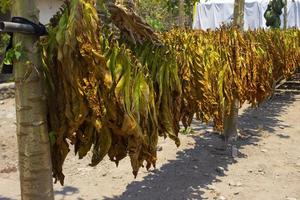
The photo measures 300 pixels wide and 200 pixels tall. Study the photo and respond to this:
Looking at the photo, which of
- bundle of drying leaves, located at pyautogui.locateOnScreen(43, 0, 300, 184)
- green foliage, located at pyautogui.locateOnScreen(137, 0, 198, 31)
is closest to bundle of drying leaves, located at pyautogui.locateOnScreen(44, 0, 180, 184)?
bundle of drying leaves, located at pyautogui.locateOnScreen(43, 0, 300, 184)

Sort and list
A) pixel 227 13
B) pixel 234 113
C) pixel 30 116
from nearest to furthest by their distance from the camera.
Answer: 1. pixel 30 116
2. pixel 234 113
3. pixel 227 13

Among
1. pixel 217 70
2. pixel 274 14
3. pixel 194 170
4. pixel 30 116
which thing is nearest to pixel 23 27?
pixel 30 116

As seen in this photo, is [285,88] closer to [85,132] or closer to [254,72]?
[254,72]

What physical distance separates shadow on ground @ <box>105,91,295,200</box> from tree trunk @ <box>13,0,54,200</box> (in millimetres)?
2938

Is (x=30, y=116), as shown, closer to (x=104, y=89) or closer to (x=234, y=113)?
(x=104, y=89)

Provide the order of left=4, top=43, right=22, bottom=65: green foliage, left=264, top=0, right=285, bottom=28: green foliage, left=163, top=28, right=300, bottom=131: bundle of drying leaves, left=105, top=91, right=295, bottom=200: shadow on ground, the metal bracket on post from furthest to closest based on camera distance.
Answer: left=264, top=0, right=285, bottom=28: green foliage → left=105, top=91, right=295, bottom=200: shadow on ground → left=163, top=28, right=300, bottom=131: bundle of drying leaves → left=4, top=43, right=22, bottom=65: green foliage → the metal bracket on post

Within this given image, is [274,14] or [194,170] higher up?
[274,14]

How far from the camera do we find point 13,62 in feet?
7.16

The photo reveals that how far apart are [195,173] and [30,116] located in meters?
3.99

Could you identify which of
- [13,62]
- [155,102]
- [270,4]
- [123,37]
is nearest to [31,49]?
[13,62]

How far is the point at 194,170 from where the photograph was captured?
598cm

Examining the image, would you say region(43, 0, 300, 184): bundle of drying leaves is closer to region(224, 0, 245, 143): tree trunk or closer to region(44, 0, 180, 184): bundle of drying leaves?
region(44, 0, 180, 184): bundle of drying leaves

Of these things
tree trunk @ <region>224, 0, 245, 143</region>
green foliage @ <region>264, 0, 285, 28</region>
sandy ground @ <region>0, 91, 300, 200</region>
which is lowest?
sandy ground @ <region>0, 91, 300, 200</region>

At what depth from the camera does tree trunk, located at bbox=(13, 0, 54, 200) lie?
2.16m
